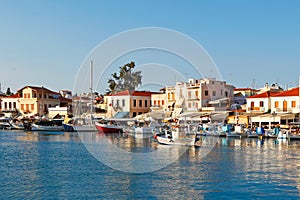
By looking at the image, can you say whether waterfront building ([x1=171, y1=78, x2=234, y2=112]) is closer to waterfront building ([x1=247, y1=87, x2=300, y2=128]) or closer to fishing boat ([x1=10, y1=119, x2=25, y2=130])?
waterfront building ([x1=247, y1=87, x2=300, y2=128])

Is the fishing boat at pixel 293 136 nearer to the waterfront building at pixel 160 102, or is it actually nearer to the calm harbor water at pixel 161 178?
the calm harbor water at pixel 161 178

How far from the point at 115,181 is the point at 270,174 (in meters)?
7.40

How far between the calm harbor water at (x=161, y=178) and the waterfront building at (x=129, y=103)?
3722 cm

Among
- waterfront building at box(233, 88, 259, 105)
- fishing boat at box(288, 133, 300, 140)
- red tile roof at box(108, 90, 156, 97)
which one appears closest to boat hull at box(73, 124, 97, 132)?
red tile roof at box(108, 90, 156, 97)

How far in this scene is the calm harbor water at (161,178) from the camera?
16031 millimetres

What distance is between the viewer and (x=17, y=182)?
18125 mm

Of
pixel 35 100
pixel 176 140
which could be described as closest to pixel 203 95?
pixel 176 140

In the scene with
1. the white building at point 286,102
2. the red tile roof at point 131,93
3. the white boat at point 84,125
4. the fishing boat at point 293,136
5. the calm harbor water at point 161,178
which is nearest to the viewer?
the calm harbor water at point 161,178

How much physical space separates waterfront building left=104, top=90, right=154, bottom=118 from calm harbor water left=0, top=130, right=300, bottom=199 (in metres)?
37.2

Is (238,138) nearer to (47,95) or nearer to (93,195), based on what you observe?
(93,195)

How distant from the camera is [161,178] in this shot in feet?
61.9

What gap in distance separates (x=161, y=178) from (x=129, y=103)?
148 feet

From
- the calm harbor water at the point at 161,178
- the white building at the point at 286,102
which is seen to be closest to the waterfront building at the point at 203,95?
the white building at the point at 286,102

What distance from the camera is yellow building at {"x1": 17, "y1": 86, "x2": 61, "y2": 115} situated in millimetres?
71325
